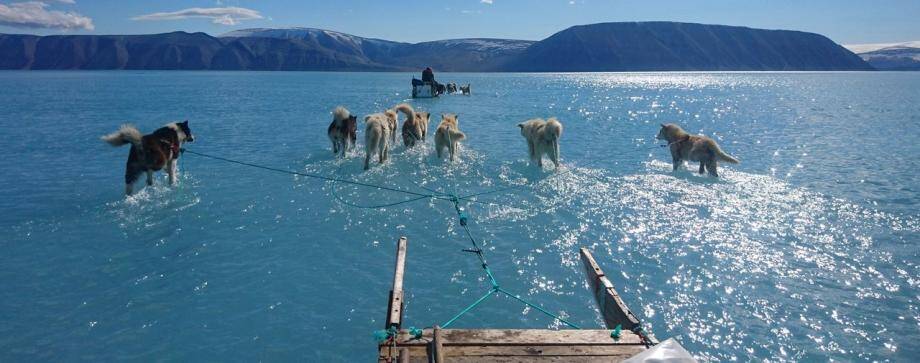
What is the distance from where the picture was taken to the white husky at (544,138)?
1420 centimetres

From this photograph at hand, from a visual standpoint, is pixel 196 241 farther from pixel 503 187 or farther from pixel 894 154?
pixel 894 154

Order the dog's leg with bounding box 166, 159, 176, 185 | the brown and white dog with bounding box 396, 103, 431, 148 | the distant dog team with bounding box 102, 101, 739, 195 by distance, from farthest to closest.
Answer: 1. the brown and white dog with bounding box 396, 103, 431, 148
2. the dog's leg with bounding box 166, 159, 176, 185
3. the distant dog team with bounding box 102, 101, 739, 195

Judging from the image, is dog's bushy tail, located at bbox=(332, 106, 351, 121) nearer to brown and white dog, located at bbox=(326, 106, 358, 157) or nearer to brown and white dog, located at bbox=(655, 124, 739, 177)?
brown and white dog, located at bbox=(326, 106, 358, 157)

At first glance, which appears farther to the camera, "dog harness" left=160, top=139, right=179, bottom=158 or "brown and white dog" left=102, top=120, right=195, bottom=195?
"dog harness" left=160, top=139, right=179, bottom=158

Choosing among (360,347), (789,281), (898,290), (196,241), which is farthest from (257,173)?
(898,290)

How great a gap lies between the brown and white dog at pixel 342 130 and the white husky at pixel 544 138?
5.88 m

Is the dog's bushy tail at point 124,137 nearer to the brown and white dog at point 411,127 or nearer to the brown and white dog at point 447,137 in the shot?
the brown and white dog at point 447,137

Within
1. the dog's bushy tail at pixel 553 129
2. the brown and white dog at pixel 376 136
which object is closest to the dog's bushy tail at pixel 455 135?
the brown and white dog at pixel 376 136

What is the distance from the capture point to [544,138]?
47.7ft

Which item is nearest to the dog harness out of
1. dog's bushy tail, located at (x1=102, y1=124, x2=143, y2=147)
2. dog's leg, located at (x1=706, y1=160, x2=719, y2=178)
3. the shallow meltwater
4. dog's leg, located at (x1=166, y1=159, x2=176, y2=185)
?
dog's leg, located at (x1=166, y1=159, x2=176, y2=185)

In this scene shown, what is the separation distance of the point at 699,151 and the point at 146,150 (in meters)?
14.4

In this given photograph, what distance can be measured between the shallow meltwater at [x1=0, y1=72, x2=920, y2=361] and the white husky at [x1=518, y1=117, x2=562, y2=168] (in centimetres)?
58

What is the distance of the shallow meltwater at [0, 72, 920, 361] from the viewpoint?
623 centimetres

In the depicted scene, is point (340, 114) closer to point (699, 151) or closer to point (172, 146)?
point (172, 146)
